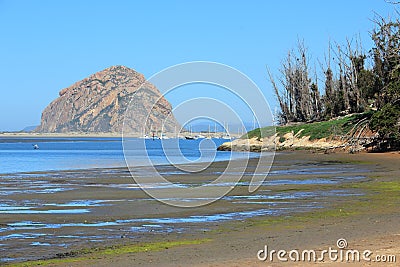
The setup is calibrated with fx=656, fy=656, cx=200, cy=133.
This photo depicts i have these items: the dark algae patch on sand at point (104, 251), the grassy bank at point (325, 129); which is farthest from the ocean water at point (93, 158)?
Answer: the dark algae patch on sand at point (104, 251)

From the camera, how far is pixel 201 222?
1703cm

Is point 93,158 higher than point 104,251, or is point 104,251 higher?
point 93,158

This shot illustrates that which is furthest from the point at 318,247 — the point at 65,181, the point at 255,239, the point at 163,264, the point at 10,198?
the point at 65,181

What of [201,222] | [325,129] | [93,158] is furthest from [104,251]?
[325,129]

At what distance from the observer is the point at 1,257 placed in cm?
1247

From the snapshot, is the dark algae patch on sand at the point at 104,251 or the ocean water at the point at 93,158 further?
the ocean water at the point at 93,158

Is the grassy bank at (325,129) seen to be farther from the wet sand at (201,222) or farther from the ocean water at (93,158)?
the wet sand at (201,222)

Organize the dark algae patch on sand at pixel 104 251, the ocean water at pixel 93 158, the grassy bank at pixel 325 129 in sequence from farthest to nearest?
the grassy bank at pixel 325 129, the ocean water at pixel 93 158, the dark algae patch on sand at pixel 104 251

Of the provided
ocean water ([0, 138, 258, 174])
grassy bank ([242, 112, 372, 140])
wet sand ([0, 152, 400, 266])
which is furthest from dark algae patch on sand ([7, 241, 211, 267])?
grassy bank ([242, 112, 372, 140])

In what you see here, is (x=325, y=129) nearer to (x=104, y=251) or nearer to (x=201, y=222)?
(x=201, y=222)

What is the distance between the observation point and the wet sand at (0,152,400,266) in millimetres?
12438

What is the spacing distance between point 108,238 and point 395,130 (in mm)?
40860

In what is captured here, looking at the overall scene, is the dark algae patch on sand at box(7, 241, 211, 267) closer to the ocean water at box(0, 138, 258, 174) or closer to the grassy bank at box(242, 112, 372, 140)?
the ocean water at box(0, 138, 258, 174)

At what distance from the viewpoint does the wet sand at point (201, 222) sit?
490 inches
